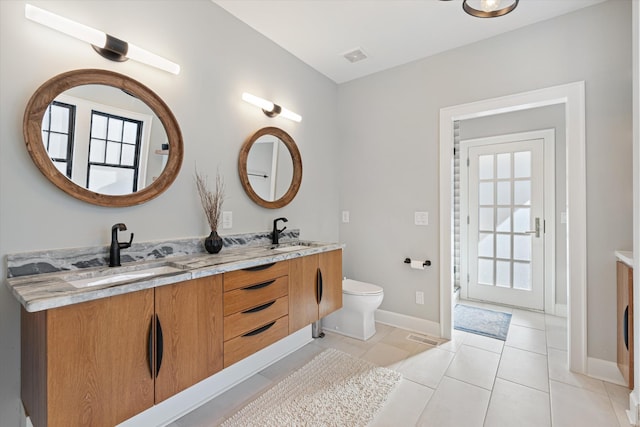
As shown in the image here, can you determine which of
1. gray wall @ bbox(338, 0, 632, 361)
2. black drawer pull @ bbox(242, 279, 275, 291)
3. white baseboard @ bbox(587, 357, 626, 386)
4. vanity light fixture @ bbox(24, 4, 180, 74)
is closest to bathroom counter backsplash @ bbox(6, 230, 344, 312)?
black drawer pull @ bbox(242, 279, 275, 291)

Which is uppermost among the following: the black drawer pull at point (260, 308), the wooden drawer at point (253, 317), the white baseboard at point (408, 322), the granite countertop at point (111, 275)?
the granite countertop at point (111, 275)

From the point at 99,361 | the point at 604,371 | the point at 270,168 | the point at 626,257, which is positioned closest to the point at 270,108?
the point at 270,168

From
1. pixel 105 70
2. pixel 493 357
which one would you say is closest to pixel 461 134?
pixel 493 357

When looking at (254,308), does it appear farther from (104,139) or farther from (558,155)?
(558,155)

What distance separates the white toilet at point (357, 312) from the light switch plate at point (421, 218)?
0.75 meters

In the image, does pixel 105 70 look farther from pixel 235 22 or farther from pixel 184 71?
pixel 235 22

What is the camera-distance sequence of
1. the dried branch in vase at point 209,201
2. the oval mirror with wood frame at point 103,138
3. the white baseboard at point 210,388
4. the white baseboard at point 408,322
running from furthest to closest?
the white baseboard at point 408,322 → the dried branch in vase at point 209,201 → the white baseboard at point 210,388 → the oval mirror with wood frame at point 103,138

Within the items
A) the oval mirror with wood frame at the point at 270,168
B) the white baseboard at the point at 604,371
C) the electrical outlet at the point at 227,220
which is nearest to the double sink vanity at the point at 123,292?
the electrical outlet at the point at 227,220

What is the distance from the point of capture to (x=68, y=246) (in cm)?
145

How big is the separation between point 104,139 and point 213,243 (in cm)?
84

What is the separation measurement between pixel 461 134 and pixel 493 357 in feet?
8.91

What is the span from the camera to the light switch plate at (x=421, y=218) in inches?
112

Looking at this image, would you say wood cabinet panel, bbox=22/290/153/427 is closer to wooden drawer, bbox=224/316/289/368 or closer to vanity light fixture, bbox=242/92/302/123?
wooden drawer, bbox=224/316/289/368

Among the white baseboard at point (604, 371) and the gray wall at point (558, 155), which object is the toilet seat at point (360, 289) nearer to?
the white baseboard at point (604, 371)
